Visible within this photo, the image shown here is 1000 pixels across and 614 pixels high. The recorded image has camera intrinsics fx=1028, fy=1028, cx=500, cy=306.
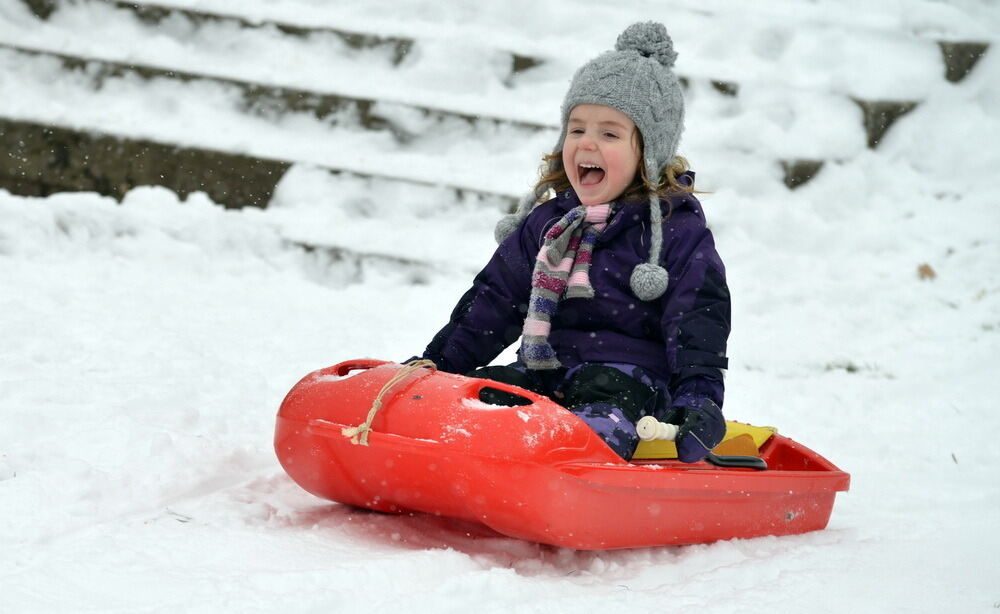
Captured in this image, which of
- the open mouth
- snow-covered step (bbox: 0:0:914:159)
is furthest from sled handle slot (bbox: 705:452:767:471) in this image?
snow-covered step (bbox: 0:0:914:159)

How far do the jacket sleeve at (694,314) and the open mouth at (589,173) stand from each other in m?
0.27

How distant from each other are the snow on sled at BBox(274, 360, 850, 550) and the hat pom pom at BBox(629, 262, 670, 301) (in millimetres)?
414

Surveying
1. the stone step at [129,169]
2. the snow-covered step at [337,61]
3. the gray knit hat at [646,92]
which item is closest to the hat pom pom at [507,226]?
the gray knit hat at [646,92]

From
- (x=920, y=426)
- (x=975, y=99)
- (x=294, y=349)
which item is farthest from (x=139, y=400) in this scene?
(x=975, y=99)

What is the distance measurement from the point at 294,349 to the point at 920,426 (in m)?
2.61

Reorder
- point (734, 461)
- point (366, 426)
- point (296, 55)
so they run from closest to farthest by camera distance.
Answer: point (366, 426)
point (734, 461)
point (296, 55)

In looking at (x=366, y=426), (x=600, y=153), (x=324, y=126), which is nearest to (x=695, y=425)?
(x=366, y=426)

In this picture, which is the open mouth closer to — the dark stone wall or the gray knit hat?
the gray knit hat

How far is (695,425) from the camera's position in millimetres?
2498

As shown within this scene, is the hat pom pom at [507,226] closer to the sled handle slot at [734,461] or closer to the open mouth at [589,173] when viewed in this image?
the open mouth at [589,173]

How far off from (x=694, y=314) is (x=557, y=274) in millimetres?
432

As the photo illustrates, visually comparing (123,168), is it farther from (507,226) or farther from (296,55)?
(507,226)

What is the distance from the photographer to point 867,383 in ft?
15.2

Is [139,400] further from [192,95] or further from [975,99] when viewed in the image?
[975,99]
